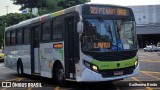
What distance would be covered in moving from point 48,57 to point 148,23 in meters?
79.3

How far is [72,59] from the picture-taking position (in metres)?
12.5

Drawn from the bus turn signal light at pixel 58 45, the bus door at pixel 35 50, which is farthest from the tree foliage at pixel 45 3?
the bus turn signal light at pixel 58 45

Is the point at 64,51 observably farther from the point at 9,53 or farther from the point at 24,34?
the point at 9,53

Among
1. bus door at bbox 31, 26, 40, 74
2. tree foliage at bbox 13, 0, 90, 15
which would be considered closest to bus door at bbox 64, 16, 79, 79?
bus door at bbox 31, 26, 40, 74

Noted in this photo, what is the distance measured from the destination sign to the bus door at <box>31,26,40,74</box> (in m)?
4.53

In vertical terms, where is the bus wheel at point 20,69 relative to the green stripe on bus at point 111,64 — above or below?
below

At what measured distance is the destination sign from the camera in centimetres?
1209

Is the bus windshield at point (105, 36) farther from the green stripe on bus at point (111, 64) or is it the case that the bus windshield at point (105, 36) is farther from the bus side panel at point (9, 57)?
the bus side panel at point (9, 57)

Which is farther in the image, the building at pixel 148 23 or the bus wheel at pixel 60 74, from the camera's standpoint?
the building at pixel 148 23

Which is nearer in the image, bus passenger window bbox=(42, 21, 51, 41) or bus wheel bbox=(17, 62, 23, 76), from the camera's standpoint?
bus passenger window bbox=(42, 21, 51, 41)

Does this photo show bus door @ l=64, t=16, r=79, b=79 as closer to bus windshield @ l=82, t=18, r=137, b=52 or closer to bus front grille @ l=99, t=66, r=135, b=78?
bus windshield @ l=82, t=18, r=137, b=52

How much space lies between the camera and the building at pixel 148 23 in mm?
86037

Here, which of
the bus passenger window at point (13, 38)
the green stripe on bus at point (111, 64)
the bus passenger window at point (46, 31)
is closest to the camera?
the green stripe on bus at point (111, 64)

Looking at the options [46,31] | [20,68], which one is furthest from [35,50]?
[20,68]
